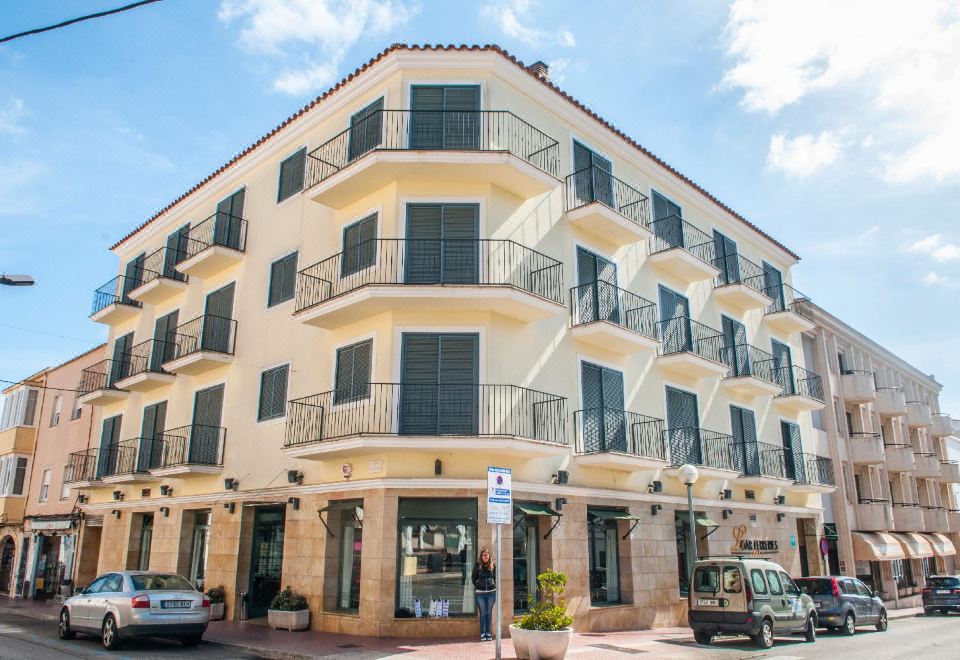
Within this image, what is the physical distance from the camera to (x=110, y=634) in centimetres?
1401

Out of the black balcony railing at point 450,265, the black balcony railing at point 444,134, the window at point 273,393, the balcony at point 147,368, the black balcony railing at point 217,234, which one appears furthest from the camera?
the balcony at point 147,368

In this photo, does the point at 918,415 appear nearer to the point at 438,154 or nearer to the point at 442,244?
the point at 442,244

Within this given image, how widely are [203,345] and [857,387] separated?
2782cm

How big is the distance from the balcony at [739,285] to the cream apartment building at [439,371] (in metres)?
0.12

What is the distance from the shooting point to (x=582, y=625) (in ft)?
54.9

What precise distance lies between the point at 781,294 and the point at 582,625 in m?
17.8

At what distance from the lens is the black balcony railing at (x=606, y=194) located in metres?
19.7

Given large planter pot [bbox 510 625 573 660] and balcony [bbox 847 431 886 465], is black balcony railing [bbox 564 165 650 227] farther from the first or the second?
balcony [bbox 847 431 886 465]

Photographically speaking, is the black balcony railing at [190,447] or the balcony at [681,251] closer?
the black balcony railing at [190,447]

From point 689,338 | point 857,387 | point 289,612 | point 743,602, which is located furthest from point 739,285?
point 289,612

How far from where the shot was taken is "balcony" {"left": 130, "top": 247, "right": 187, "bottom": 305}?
24.5 m

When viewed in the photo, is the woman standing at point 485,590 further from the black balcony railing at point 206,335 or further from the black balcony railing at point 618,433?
the black balcony railing at point 206,335

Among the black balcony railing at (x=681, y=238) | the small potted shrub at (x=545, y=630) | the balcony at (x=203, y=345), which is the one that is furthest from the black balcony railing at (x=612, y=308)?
the balcony at (x=203, y=345)

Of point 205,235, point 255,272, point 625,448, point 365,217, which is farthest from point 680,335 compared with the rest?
point 205,235
